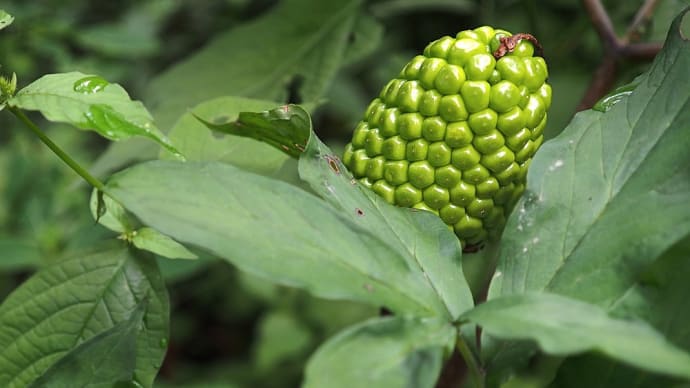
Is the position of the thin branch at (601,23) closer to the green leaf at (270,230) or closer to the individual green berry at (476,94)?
the individual green berry at (476,94)

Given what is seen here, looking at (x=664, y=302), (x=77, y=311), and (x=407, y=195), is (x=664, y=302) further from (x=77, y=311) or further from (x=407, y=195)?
(x=77, y=311)

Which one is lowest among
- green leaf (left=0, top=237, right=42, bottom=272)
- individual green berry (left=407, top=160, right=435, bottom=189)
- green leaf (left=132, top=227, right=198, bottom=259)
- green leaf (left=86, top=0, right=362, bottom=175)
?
green leaf (left=0, top=237, right=42, bottom=272)

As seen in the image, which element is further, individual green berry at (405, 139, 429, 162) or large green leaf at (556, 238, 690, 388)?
individual green berry at (405, 139, 429, 162)

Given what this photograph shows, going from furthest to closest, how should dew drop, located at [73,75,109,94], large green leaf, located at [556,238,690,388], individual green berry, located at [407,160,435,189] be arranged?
individual green berry, located at [407,160,435,189], dew drop, located at [73,75,109,94], large green leaf, located at [556,238,690,388]

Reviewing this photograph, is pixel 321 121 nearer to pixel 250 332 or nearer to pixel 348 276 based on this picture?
pixel 250 332

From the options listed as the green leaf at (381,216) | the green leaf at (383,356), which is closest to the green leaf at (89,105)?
the green leaf at (381,216)

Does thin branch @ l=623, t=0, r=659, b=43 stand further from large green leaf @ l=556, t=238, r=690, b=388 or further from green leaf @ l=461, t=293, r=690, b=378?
green leaf @ l=461, t=293, r=690, b=378

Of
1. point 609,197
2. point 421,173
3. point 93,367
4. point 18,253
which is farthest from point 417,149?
point 18,253

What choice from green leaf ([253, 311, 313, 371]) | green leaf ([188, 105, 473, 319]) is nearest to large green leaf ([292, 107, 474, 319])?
green leaf ([188, 105, 473, 319])
